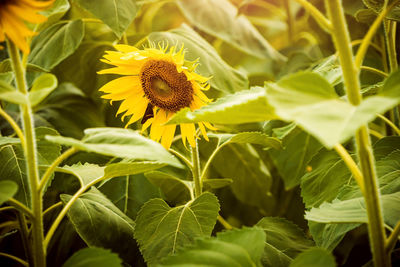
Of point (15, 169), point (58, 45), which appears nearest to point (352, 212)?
point (15, 169)

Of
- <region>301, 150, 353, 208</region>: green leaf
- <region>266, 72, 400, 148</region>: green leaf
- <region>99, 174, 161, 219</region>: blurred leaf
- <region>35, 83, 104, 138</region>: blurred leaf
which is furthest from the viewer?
<region>35, 83, 104, 138</region>: blurred leaf

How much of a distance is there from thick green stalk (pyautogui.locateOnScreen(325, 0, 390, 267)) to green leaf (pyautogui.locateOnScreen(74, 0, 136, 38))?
39 cm

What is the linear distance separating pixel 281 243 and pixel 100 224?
254 mm

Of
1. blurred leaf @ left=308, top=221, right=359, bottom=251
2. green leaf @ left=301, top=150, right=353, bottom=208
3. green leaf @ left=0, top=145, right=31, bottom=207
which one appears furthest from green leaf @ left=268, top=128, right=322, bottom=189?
green leaf @ left=0, top=145, right=31, bottom=207

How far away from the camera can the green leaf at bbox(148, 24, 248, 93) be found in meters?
0.74

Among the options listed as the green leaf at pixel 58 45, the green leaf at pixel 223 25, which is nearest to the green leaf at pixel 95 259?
the green leaf at pixel 58 45

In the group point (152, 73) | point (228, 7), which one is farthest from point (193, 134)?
point (228, 7)

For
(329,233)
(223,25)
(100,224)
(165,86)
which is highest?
(223,25)

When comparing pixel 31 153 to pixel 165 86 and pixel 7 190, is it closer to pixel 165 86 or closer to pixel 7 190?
pixel 7 190

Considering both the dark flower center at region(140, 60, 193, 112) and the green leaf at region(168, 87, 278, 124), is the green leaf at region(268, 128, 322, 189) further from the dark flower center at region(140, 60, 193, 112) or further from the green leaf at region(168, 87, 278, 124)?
the green leaf at region(168, 87, 278, 124)

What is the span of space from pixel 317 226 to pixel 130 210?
1.08 ft

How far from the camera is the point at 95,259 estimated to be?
1.30 feet

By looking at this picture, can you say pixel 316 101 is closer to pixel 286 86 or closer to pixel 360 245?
pixel 286 86

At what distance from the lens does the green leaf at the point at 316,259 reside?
366 mm
